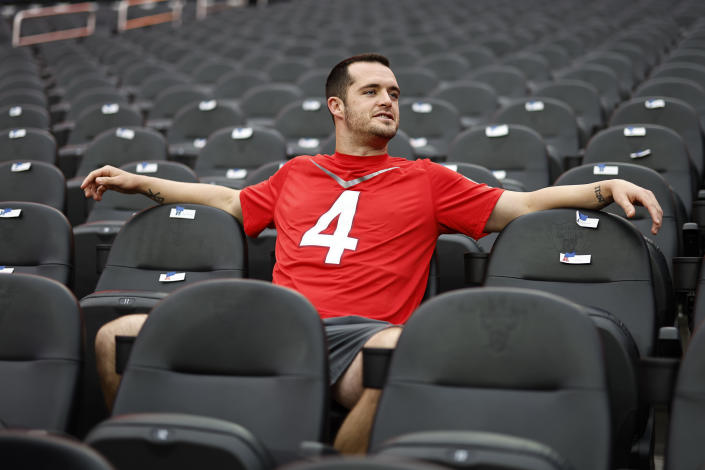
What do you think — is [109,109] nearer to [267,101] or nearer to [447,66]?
[267,101]

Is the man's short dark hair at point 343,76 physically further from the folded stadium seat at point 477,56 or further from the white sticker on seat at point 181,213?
the folded stadium seat at point 477,56

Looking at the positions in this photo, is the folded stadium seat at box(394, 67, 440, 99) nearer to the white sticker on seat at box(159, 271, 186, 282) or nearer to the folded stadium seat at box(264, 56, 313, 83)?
the folded stadium seat at box(264, 56, 313, 83)

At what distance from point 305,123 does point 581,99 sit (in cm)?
180

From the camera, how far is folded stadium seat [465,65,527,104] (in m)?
5.91

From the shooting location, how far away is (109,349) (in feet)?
7.06

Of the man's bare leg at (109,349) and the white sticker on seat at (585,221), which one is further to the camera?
the white sticker on seat at (585,221)

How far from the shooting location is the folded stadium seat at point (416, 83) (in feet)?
19.7

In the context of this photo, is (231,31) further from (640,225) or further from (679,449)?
(679,449)

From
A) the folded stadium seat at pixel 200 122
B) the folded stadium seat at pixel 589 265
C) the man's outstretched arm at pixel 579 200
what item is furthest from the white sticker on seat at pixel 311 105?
the folded stadium seat at pixel 589 265

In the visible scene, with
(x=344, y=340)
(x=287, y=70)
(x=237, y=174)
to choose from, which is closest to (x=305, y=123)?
(x=237, y=174)

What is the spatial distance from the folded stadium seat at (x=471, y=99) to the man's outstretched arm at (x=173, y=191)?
2.82 m

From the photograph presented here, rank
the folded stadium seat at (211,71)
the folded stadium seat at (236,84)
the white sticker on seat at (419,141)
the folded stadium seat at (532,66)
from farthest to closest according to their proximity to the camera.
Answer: the folded stadium seat at (211,71) → the folded stadium seat at (236,84) → the folded stadium seat at (532,66) → the white sticker on seat at (419,141)

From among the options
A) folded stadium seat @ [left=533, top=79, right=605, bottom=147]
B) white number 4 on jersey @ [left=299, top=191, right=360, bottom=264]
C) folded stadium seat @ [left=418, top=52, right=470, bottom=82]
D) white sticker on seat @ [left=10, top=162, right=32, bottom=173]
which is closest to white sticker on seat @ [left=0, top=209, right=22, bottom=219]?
white sticker on seat @ [left=10, top=162, right=32, bottom=173]

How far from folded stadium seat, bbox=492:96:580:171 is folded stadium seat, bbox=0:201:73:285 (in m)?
2.57
